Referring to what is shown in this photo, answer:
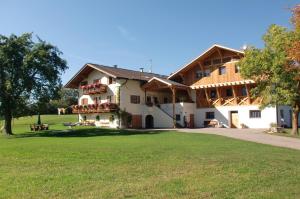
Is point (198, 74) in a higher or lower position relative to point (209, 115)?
higher

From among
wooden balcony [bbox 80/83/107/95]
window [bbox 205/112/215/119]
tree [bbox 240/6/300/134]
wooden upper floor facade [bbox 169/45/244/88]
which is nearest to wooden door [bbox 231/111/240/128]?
window [bbox 205/112/215/119]

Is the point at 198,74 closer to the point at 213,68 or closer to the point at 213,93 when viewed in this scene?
the point at 213,68

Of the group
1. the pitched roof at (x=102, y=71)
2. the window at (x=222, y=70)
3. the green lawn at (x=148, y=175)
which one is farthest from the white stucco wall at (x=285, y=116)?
the green lawn at (x=148, y=175)

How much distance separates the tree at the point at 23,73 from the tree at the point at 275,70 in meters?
18.3

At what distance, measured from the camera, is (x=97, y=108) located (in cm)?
4581

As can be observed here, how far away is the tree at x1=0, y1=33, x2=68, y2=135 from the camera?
35.1 m

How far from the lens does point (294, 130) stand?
1215 inches

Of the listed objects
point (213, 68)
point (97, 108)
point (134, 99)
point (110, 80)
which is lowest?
point (97, 108)

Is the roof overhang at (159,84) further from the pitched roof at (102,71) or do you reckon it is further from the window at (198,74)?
the window at (198,74)

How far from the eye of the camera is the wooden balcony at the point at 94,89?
1813 inches

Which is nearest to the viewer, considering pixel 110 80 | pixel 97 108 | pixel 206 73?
pixel 206 73

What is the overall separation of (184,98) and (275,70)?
1723 centimetres

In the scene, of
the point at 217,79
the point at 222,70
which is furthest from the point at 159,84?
the point at 222,70

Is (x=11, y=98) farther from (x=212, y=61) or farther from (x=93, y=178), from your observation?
(x=93, y=178)
